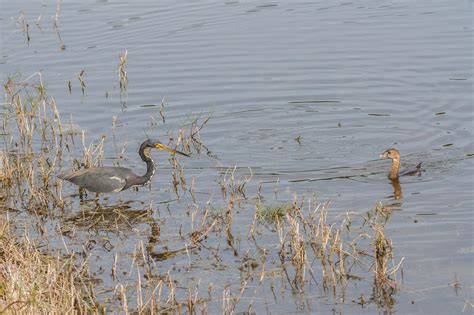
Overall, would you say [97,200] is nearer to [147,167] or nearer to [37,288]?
[147,167]

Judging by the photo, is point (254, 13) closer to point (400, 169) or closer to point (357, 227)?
point (400, 169)

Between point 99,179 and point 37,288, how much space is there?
168 inches

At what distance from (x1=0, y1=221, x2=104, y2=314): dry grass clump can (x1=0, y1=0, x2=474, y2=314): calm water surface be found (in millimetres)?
917

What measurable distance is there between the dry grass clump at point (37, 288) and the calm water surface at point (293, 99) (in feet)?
3.01

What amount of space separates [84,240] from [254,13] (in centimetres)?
1159

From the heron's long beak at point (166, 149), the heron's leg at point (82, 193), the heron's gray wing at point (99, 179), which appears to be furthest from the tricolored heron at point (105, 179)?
the heron's long beak at point (166, 149)

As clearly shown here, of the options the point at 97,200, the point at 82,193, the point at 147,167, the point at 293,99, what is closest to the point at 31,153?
the point at 82,193

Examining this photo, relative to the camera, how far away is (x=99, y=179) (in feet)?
39.8

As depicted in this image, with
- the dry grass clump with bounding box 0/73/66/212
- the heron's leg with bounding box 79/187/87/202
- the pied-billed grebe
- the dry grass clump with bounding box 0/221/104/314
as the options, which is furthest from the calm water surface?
the dry grass clump with bounding box 0/221/104/314

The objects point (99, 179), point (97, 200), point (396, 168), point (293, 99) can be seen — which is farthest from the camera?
point (293, 99)

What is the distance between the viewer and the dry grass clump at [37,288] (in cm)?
750

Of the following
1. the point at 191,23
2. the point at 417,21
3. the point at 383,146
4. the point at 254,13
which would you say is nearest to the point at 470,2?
the point at 417,21

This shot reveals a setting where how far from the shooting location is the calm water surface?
1090 centimetres

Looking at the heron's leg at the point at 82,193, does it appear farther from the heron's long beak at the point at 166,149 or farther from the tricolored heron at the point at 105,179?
the heron's long beak at the point at 166,149
